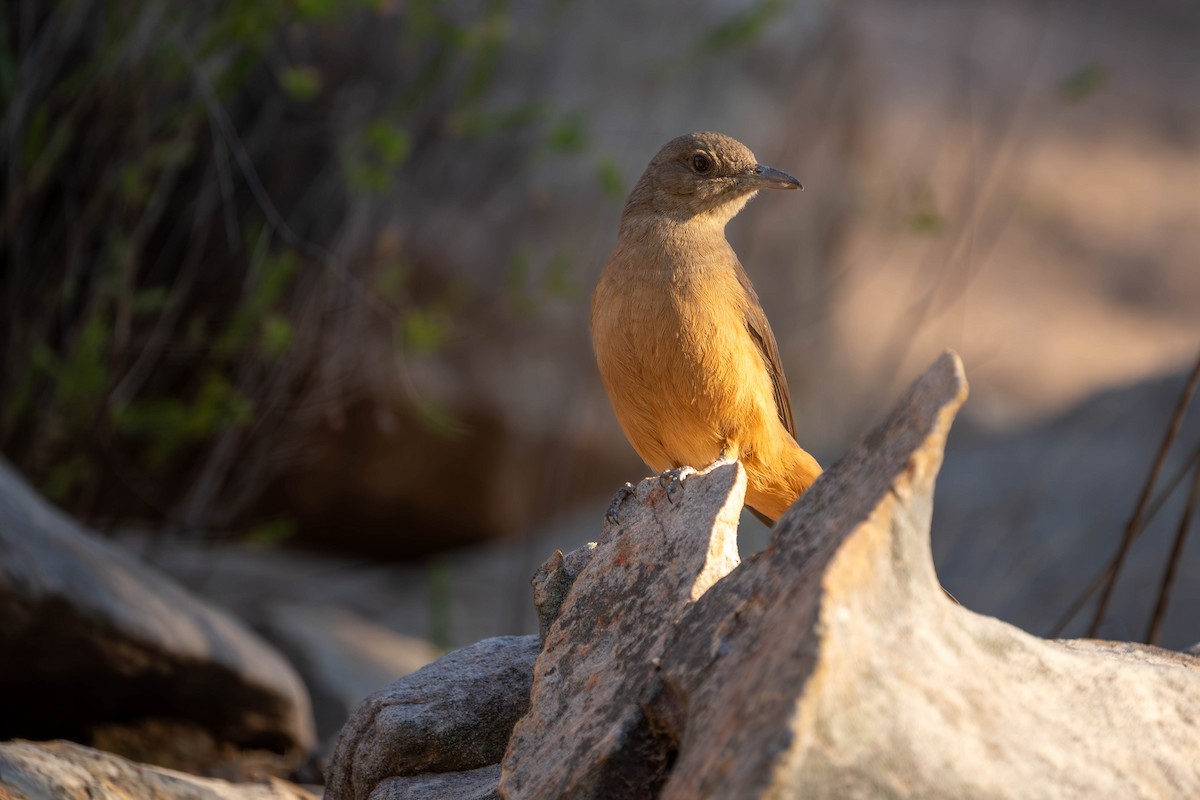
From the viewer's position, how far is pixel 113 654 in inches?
175

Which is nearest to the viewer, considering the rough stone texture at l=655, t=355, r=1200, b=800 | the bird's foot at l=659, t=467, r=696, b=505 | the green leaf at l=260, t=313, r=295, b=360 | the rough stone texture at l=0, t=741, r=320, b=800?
the rough stone texture at l=655, t=355, r=1200, b=800

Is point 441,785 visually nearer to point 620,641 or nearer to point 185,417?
point 620,641

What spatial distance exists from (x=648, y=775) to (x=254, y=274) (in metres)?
4.11

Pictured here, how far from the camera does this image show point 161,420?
6.21 metres

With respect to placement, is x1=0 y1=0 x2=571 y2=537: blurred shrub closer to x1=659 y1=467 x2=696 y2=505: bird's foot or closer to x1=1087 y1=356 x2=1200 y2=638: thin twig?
x1=659 y1=467 x2=696 y2=505: bird's foot

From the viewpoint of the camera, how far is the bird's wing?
14.5ft

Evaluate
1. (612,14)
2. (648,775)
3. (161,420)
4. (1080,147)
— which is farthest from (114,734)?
(1080,147)

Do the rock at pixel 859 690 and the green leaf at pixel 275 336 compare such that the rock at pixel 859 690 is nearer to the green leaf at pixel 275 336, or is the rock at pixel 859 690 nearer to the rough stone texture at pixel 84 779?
the rough stone texture at pixel 84 779

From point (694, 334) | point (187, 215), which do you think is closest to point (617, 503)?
point (694, 334)

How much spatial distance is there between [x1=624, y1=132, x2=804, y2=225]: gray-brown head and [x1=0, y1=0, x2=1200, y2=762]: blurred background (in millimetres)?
1321

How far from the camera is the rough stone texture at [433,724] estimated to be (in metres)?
3.29

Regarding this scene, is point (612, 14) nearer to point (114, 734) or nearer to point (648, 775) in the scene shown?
point (114, 734)

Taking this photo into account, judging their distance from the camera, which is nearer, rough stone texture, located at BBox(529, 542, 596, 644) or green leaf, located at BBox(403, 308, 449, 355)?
rough stone texture, located at BBox(529, 542, 596, 644)

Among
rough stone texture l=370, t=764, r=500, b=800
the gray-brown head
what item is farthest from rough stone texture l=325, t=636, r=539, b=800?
the gray-brown head
